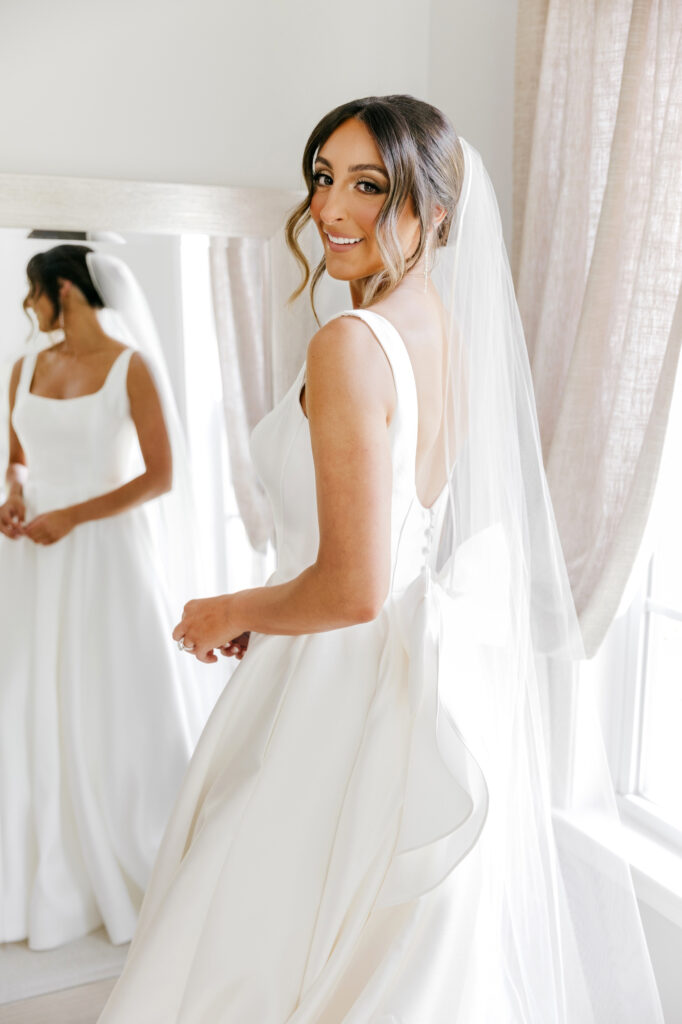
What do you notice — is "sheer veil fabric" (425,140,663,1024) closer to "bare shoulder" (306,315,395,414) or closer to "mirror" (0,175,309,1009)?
"bare shoulder" (306,315,395,414)

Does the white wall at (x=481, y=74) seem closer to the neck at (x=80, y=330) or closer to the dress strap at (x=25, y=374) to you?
the neck at (x=80, y=330)

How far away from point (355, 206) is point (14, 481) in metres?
0.92

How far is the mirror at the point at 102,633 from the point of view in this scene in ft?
5.72

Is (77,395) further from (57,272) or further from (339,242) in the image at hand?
(339,242)

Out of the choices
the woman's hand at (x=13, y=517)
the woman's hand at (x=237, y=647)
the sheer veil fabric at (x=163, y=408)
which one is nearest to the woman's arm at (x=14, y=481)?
the woman's hand at (x=13, y=517)

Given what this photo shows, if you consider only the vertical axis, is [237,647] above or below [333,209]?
below

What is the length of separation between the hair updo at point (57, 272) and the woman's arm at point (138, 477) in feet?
0.54

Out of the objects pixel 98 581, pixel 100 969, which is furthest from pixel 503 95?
pixel 100 969

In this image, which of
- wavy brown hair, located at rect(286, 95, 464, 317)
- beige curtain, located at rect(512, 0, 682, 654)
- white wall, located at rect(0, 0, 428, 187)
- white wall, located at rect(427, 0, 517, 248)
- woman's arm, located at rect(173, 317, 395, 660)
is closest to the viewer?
woman's arm, located at rect(173, 317, 395, 660)

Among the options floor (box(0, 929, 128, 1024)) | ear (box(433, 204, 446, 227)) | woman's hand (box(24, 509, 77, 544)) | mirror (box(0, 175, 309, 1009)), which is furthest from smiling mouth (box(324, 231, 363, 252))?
floor (box(0, 929, 128, 1024))

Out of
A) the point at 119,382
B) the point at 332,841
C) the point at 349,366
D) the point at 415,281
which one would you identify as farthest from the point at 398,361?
the point at 119,382

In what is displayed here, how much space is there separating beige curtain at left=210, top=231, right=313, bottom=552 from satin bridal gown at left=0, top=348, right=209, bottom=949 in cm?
22

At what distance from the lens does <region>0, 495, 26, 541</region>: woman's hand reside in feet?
5.67

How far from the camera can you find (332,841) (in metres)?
1.14
